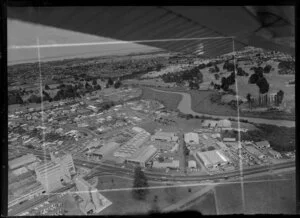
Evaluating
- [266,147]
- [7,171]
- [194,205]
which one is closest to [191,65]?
[266,147]

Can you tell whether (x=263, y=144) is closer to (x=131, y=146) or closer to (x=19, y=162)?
(x=131, y=146)

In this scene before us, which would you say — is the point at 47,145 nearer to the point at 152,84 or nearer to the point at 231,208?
the point at 152,84

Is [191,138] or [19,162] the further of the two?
[191,138]

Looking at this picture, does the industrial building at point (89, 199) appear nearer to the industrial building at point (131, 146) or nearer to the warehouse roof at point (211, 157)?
the industrial building at point (131, 146)

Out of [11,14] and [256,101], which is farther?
[256,101]

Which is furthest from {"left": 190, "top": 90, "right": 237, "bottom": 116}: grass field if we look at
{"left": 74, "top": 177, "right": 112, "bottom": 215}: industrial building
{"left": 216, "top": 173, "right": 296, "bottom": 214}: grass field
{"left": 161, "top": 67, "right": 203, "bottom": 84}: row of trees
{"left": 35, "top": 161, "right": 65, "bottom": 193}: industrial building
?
{"left": 35, "top": 161, "right": 65, "bottom": 193}: industrial building

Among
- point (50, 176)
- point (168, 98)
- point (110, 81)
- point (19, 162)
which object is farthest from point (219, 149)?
point (19, 162)

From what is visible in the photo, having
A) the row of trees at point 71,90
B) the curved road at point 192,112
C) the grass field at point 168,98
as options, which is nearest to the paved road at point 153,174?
the curved road at point 192,112
